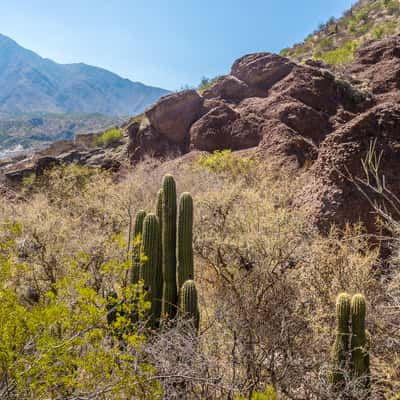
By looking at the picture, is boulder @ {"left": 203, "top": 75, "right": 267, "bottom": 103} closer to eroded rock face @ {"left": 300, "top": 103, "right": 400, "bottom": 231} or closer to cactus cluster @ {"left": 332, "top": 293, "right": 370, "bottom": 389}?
eroded rock face @ {"left": 300, "top": 103, "right": 400, "bottom": 231}

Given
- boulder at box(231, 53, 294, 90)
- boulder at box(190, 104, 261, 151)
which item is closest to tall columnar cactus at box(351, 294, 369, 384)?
boulder at box(190, 104, 261, 151)

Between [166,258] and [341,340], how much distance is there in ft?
11.6

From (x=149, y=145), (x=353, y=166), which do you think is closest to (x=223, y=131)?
(x=149, y=145)

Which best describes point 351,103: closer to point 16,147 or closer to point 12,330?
point 12,330

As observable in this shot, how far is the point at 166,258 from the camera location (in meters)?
6.66

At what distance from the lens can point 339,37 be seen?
139 feet

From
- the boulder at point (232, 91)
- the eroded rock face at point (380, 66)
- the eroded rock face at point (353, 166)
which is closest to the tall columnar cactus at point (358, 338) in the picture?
the eroded rock face at point (353, 166)

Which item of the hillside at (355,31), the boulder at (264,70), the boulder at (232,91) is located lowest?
the boulder at (232,91)

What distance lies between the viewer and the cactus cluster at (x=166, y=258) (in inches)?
251

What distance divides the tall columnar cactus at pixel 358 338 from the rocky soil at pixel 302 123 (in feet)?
13.4

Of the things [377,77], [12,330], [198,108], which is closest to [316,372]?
[12,330]

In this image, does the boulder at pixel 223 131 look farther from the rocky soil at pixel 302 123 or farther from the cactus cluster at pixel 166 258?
the cactus cluster at pixel 166 258

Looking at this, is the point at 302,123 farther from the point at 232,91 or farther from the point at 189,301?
the point at 189,301

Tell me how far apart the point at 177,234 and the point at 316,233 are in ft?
12.2
